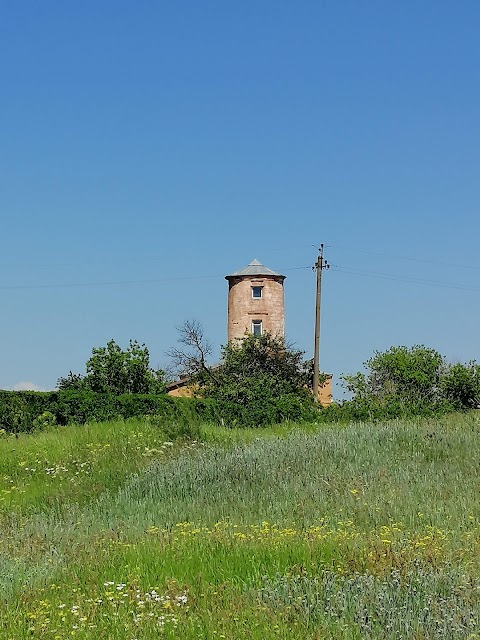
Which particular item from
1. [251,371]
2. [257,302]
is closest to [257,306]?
[257,302]

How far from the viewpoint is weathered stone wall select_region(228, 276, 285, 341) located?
53.2 m

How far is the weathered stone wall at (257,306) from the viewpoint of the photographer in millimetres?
53250

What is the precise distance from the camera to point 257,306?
53.4 metres

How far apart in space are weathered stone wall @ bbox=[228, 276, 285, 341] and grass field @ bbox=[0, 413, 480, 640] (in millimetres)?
35025

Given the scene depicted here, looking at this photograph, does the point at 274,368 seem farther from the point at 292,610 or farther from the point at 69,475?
the point at 292,610

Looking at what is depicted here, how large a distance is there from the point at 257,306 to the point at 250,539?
44.4m

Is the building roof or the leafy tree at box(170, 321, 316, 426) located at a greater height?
the building roof

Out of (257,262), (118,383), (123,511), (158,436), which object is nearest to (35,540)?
(123,511)

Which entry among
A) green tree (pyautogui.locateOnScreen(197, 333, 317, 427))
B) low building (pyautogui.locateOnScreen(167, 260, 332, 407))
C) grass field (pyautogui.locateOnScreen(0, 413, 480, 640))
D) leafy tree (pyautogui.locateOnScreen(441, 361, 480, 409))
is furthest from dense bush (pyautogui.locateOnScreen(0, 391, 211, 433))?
low building (pyautogui.locateOnScreen(167, 260, 332, 407))

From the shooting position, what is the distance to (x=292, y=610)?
6469 millimetres

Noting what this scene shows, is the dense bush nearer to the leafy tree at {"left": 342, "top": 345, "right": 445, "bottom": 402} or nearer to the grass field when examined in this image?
the grass field

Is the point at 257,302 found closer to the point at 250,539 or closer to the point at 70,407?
the point at 70,407

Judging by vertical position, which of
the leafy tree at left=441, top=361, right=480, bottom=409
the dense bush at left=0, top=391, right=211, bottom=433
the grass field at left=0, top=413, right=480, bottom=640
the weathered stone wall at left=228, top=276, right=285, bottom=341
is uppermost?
the weathered stone wall at left=228, top=276, right=285, bottom=341

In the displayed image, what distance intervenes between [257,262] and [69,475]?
129 feet
